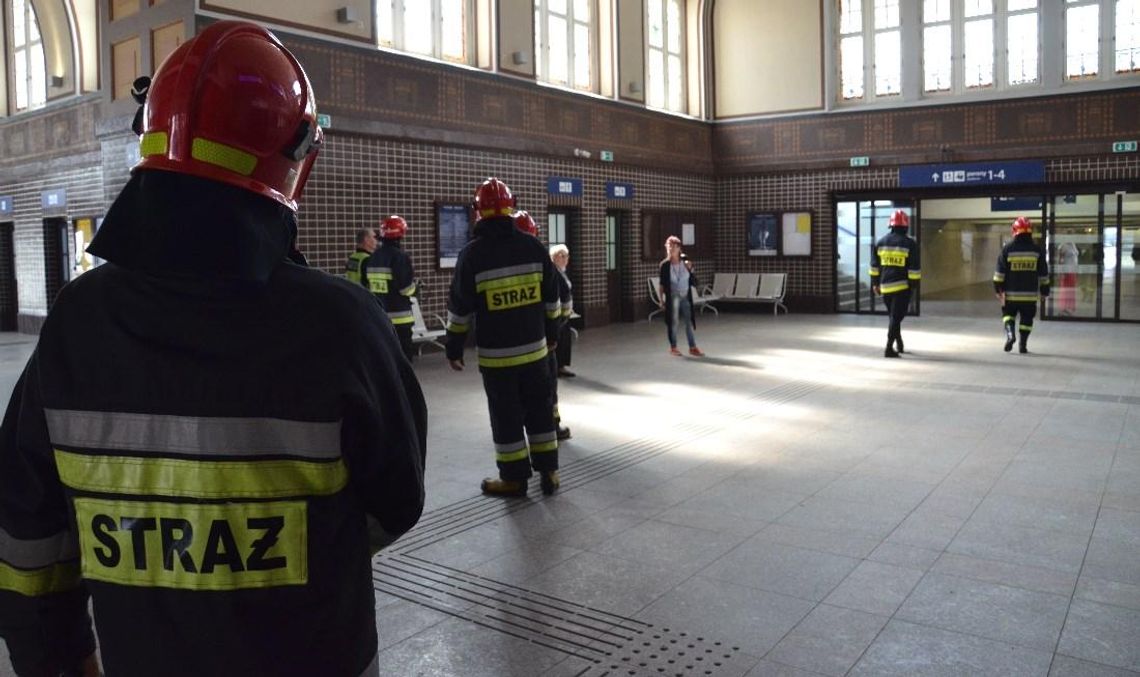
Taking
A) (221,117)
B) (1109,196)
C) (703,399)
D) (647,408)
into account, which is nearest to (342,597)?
(221,117)

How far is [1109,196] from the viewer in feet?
56.2

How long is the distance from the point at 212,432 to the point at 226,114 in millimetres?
557

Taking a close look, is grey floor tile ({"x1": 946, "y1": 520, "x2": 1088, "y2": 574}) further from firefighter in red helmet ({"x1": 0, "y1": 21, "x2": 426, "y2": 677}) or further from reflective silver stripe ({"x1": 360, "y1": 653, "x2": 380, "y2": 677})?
firefighter in red helmet ({"x1": 0, "y1": 21, "x2": 426, "y2": 677})

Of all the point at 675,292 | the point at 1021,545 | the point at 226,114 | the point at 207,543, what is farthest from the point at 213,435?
the point at 675,292

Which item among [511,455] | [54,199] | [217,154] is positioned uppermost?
[54,199]

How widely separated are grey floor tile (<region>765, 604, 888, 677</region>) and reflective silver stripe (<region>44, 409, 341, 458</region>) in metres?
2.54

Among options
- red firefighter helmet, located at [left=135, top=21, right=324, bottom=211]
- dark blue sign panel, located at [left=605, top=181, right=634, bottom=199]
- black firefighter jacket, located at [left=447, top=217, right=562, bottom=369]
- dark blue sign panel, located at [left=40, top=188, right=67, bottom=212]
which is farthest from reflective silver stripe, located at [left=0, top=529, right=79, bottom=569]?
dark blue sign panel, located at [left=605, top=181, right=634, bottom=199]

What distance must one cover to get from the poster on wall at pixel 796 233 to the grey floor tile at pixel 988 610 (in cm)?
1672

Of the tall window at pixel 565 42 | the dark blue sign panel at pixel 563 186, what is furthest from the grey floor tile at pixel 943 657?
the tall window at pixel 565 42

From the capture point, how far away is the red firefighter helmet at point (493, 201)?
224 inches

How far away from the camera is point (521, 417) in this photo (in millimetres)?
5738

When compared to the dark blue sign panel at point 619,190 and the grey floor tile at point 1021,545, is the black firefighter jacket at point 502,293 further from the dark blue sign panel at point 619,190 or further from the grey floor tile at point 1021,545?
the dark blue sign panel at point 619,190

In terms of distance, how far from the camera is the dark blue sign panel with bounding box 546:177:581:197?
16.3m

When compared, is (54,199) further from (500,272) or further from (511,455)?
(511,455)
